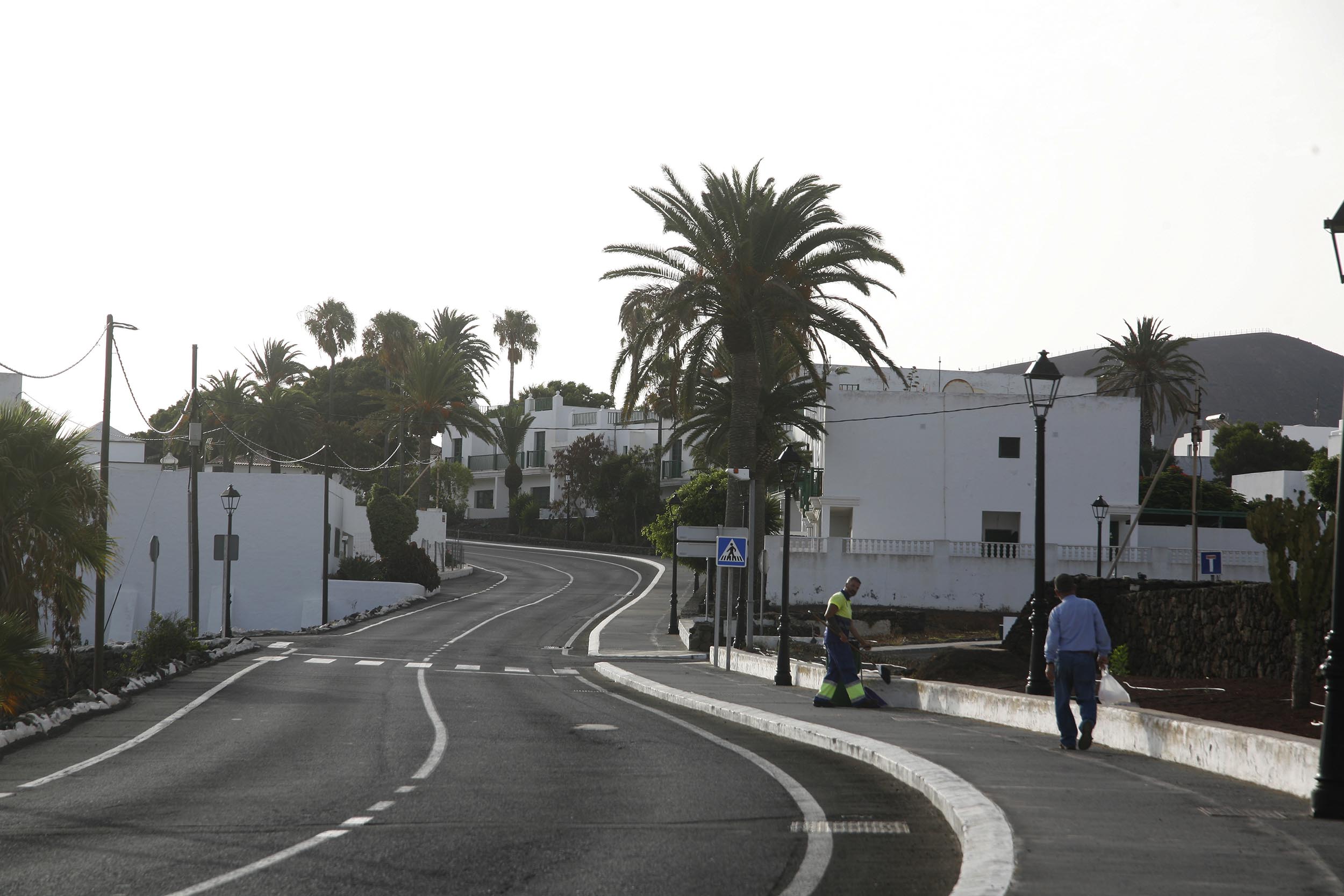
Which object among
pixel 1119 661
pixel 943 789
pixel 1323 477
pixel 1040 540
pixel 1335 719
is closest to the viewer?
pixel 1335 719

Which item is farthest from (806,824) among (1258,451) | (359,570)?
(1258,451)

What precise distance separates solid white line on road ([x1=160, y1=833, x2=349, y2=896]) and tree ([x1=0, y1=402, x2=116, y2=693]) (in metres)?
13.6

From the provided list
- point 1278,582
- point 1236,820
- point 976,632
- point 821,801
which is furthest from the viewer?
point 976,632

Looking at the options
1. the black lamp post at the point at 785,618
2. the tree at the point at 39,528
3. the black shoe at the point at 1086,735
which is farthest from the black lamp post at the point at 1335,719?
the tree at the point at 39,528

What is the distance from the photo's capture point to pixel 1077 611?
1203 centimetres

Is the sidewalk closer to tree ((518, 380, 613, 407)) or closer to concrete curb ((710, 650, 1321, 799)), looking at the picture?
concrete curb ((710, 650, 1321, 799))

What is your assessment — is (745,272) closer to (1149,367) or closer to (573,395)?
(1149,367)

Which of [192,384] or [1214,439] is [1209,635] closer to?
[192,384]

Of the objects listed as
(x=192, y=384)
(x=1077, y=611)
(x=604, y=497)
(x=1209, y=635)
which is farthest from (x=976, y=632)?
(x=604, y=497)

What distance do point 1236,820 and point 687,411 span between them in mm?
27989

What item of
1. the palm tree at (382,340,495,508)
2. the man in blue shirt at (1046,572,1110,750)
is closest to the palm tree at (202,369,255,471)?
the palm tree at (382,340,495,508)

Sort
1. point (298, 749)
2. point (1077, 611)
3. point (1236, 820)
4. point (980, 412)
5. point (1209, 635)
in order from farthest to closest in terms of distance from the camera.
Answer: point (980, 412) < point (1209, 635) < point (298, 749) < point (1077, 611) < point (1236, 820)

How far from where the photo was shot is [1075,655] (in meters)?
12.0

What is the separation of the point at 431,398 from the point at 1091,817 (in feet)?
217
